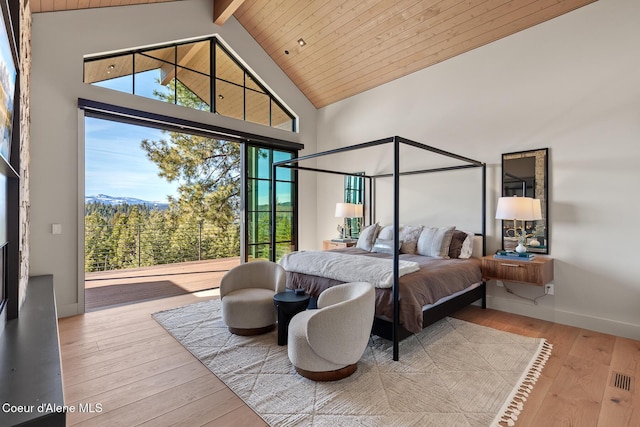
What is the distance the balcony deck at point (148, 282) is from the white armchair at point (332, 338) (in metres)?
3.12

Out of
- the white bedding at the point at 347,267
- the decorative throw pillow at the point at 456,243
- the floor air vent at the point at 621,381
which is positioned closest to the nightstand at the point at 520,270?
the decorative throw pillow at the point at 456,243

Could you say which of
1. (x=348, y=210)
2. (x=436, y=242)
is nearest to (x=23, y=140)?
(x=348, y=210)

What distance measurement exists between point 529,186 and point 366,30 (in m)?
2.97

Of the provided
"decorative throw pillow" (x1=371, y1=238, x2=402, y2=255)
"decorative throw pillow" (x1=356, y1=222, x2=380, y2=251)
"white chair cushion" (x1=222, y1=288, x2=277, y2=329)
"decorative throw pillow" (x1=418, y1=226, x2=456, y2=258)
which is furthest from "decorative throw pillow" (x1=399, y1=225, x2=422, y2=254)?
"white chair cushion" (x1=222, y1=288, x2=277, y2=329)

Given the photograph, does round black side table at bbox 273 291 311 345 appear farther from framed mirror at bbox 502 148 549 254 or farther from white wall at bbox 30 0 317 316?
framed mirror at bbox 502 148 549 254

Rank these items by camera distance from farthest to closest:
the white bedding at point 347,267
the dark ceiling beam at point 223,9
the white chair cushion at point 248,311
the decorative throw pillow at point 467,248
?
the dark ceiling beam at point 223,9
the decorative throw pillow at point 467,248
the white chair cushion at point 248,311
the white bedding at point 347,267

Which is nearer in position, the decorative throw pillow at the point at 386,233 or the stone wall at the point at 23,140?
the stone wall at the point at 23,140

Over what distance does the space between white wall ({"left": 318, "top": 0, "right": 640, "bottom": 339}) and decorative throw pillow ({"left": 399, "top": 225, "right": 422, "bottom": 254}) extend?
0.68m

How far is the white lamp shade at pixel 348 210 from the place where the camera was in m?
5.19

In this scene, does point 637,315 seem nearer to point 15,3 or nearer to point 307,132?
point 307,132

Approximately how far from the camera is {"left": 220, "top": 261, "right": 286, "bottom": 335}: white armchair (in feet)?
9.72

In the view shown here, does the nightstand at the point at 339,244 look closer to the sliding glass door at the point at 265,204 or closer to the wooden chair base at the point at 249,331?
the sliding glass door at the point at 265,204

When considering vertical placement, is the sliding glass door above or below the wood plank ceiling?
below

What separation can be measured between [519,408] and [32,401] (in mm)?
2458
